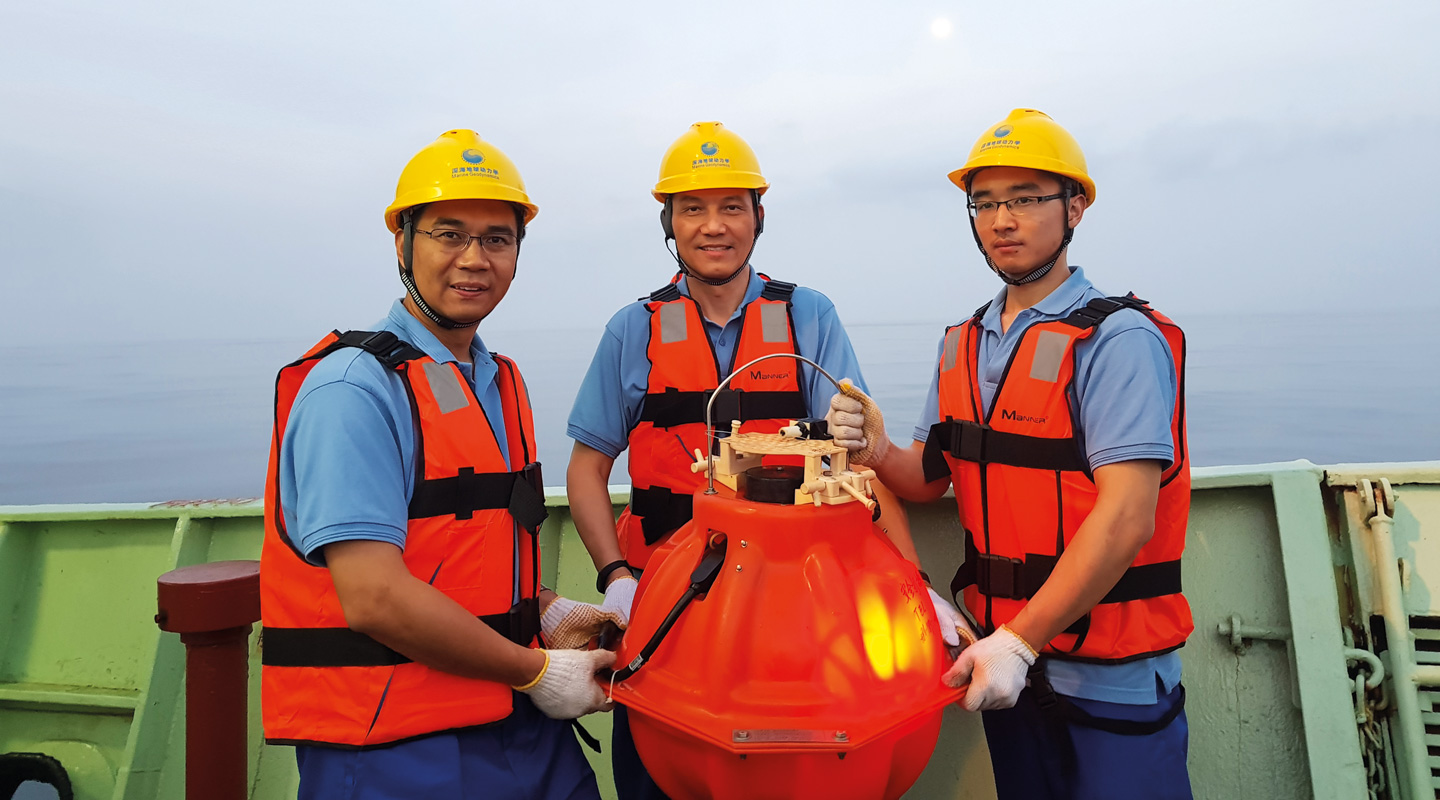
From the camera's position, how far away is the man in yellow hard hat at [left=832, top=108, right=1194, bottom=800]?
196cm

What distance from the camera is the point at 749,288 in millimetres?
2680

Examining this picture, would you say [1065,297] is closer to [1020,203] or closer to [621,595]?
[1020,203]

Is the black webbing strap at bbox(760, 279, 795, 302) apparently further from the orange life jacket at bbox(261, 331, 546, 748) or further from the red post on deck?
the red post on deck

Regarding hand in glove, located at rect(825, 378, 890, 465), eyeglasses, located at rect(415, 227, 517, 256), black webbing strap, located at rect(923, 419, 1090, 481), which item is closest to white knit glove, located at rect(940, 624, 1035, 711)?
black webbing strap, located at rect(923, 419, 1090, 481)

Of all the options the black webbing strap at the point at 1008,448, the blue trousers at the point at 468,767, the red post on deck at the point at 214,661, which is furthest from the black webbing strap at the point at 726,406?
the red post on deck at the point at 214,661

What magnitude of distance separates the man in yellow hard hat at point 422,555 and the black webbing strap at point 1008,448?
1.04 m

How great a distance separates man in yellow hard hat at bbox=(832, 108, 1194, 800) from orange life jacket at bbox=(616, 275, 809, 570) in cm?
38

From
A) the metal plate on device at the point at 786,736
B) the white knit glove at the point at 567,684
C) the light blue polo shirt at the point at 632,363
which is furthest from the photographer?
the light blue polo shirt at the point at 632,363

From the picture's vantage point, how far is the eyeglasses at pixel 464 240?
6.45 feet

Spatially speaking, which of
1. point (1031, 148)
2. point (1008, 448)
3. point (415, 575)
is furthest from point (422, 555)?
point (1031, 148)

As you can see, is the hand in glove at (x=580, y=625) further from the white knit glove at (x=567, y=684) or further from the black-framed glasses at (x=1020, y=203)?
the black-framed glasses at (x=1020, y=203)

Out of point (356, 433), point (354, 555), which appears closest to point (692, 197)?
point (356, 433)

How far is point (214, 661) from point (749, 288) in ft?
6.54

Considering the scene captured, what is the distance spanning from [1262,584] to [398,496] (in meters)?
2.94
